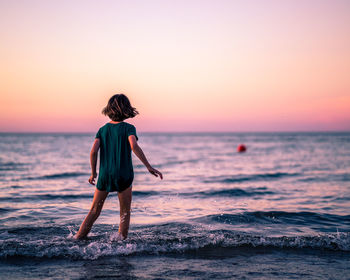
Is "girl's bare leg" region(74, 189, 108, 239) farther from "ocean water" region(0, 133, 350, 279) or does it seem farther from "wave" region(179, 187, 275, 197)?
"wave" region(179, 187, 275, 197)

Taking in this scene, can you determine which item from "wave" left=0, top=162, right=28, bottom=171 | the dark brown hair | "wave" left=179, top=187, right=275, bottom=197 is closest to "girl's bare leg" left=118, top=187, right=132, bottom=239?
the dark brown hair

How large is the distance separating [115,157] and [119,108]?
691 mm

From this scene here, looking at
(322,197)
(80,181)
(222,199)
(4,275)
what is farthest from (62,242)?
(80,181)

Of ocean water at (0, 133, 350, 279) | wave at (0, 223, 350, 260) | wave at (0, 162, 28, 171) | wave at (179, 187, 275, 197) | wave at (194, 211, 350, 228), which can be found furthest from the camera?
wave at (0, 162, 28, 171)

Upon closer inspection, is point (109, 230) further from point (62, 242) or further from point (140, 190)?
point (140, 190)

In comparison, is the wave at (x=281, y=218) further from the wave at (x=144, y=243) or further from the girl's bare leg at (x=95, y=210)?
the girl's bare leg at (x=95, y=210)

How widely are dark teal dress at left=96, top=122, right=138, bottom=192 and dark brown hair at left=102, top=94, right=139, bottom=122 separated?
0.41 ft

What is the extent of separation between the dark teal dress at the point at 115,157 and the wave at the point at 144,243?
33.9 inches

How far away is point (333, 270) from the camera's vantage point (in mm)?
4199

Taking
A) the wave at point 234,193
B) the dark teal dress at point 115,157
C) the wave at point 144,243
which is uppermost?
the dark teal dress at point 115,157

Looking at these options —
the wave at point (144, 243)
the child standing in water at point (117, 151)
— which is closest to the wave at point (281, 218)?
the wave at point (144, 243)

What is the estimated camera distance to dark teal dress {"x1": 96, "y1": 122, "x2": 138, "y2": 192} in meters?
4.82

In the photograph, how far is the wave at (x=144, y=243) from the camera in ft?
15.6

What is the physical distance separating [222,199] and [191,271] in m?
6.20
